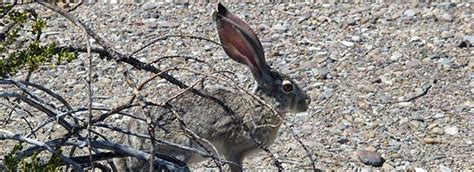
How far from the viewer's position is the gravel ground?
6648 mm

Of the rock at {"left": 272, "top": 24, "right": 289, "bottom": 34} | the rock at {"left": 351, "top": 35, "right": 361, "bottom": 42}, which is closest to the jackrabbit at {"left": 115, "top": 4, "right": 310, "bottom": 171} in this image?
the rock at {"left": 351, "top": 35, "right": 361, "bottom": 42}

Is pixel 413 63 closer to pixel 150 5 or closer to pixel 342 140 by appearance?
pixel 342 140

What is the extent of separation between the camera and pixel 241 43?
6.00m

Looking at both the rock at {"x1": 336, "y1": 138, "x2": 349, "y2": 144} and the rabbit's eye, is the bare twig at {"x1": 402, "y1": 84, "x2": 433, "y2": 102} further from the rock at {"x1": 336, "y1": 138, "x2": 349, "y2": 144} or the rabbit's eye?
the rabbit's eye

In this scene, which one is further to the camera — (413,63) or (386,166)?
(413,63)

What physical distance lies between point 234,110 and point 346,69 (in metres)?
1.83

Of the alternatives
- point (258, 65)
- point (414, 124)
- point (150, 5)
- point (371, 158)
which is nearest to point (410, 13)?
point (414, 124)

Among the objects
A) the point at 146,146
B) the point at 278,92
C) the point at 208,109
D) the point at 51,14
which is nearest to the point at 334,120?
the point at 278,92

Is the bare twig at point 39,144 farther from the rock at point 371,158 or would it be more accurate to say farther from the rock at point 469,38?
the rock at point 469,38

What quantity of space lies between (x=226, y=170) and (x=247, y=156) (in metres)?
0.30

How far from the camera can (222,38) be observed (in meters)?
5.89

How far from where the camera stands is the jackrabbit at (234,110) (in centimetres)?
573

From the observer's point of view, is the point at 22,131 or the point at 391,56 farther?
the point at 391,56

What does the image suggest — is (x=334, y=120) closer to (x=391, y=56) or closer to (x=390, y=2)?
(x=391, y=56)
